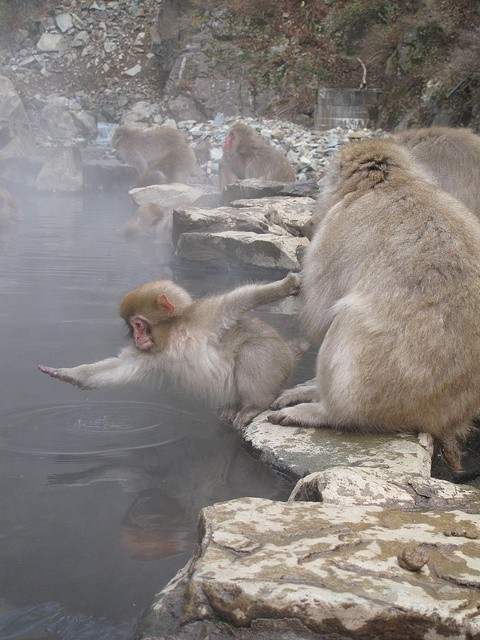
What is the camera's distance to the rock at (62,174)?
14.9 metres

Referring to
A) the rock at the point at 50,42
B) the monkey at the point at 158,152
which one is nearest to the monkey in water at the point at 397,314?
the monkey at the point at 158,152

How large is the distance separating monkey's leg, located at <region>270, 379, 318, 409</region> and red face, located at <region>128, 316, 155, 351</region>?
0.66 metres

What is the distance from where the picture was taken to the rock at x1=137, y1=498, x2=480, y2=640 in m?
1.79

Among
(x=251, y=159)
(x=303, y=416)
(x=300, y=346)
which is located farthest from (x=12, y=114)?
(x=303, y=416)

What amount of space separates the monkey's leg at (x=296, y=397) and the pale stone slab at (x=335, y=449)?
23 cm

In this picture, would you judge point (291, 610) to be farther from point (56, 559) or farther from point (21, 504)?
point (21, 504)

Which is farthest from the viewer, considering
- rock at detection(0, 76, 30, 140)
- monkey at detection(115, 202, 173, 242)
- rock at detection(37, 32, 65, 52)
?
rock at detection(37, 32, 65, 52)

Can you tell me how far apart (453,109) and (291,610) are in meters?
10.7

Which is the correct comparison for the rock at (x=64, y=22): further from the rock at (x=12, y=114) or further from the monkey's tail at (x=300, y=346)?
the monkey's tail at (x=300, y=346)

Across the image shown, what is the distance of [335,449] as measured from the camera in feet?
10.5

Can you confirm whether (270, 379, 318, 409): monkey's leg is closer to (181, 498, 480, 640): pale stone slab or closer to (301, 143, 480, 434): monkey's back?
(301, 143, 480, 434): monkey's back

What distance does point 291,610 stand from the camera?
71.2 inches

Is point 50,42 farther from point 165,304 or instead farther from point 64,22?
point 165,304

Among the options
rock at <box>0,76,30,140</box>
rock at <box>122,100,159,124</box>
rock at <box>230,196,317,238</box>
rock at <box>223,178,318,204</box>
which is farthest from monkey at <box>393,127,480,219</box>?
rock at <box>122,100,159,124</box>
